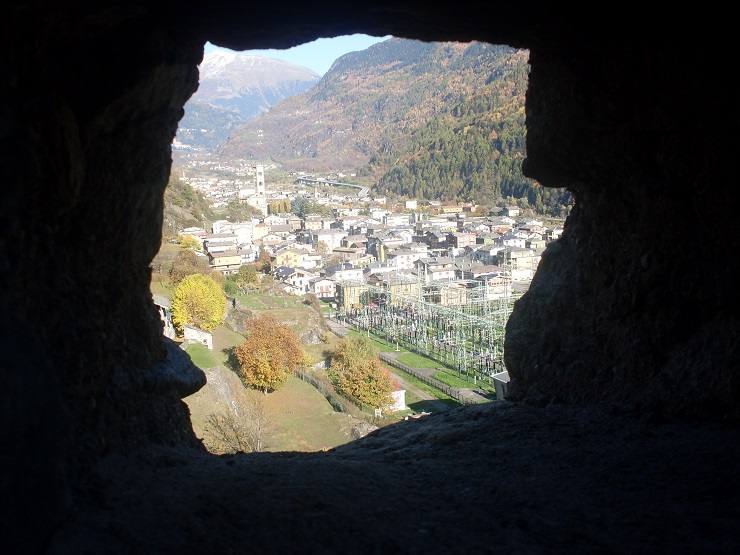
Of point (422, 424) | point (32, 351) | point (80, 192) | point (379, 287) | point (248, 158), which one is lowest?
point (379, 287)

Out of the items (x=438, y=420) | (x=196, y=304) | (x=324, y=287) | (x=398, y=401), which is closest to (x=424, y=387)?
(x=398, y=401)

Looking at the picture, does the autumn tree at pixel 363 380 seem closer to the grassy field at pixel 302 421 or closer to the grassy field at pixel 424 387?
the grassy field at pixel 302 421

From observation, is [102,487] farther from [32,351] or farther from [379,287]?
[379,287]

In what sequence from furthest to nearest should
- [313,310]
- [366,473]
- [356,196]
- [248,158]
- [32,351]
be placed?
1. [248,158]
2. [356,196]
3. [313,310]
4. [366,473]
5. [32,351]

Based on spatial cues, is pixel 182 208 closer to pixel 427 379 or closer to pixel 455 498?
pixel 427 379

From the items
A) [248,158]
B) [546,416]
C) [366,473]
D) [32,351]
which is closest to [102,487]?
[32,351]

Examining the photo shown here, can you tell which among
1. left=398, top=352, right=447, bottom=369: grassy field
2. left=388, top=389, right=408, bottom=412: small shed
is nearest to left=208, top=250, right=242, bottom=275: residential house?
left=398, top=352, right=447, bottom=369: grassy field

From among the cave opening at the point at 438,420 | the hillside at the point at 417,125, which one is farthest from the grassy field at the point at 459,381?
the hillside at the point at 417,125
